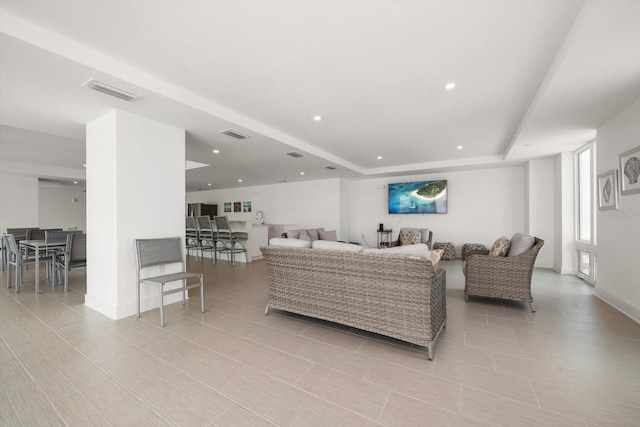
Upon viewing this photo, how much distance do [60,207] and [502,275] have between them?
14.4 meters

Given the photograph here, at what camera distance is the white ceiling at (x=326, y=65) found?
1.79 metres

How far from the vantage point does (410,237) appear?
6.45 metres

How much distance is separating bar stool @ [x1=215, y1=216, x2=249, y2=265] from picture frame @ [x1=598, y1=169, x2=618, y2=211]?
Result: 6692 mm

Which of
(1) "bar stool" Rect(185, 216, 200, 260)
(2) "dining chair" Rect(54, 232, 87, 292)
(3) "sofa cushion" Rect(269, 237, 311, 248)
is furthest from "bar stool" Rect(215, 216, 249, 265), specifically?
(3) "sofa cushion" Rect(269, 237, 311, 248)

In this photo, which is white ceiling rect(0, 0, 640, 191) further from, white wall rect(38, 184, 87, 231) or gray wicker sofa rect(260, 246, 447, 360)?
white wall rect(38, 184, 87, 231)

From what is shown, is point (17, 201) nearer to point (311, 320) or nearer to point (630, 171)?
point (311, 320)

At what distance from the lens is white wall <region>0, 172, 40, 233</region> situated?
22.7ft

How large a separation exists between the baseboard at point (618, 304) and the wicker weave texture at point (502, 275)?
958mm

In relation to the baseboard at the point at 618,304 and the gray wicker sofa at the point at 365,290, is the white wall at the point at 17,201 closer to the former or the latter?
the gray wicker sofa at the point at 365,290

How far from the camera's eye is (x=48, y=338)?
249cm

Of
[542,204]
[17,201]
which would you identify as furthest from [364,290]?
[17,201]

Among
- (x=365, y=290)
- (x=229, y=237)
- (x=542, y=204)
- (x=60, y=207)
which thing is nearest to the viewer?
(x=365, y=290)

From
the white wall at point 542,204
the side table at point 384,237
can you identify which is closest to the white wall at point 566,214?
the white wall at point 542,204

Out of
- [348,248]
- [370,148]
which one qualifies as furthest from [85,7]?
[370,148]
